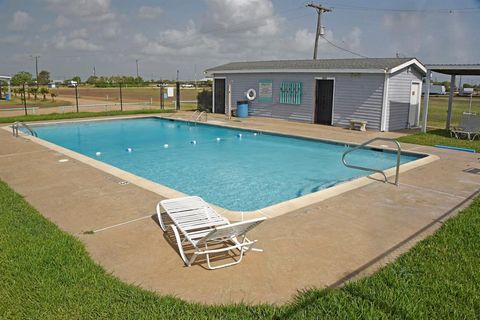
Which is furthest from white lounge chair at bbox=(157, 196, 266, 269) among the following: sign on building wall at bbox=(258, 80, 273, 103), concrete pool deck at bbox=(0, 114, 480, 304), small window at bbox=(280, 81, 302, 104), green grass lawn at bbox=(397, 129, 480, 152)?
sign on building wall at bbox=(258, 80, 273, 103)

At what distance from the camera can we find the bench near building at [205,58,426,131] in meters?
15.1

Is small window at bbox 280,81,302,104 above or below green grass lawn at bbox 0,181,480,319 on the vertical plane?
above

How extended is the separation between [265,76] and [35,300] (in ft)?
56.3

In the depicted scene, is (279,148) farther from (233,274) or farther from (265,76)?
(233,274)

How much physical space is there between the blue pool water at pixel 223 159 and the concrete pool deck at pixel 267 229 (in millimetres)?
1867

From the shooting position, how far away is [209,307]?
3.19 m

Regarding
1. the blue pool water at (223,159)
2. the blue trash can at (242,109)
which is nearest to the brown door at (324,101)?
the blue pool water at (223,159)

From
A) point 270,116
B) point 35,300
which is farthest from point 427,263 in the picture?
point 270,116

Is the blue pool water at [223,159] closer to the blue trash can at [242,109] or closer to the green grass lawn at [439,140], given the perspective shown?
the green grass lawn at [439,140]

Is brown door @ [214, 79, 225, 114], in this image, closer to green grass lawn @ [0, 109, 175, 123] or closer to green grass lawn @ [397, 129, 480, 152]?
green grass lawn @ [0, 109, 175, 123]

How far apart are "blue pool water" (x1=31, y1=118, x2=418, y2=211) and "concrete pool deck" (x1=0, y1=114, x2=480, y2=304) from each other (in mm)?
1867

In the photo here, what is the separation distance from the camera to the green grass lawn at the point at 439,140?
1177 centimetres

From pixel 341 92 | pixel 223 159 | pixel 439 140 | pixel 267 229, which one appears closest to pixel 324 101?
pixel 341 92

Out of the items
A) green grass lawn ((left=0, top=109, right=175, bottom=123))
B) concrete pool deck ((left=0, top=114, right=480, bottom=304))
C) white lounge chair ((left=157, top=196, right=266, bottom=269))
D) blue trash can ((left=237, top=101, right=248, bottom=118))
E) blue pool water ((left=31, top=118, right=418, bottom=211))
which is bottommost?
blue pool water ((left=31, top=118, right=418, bottom=211))
